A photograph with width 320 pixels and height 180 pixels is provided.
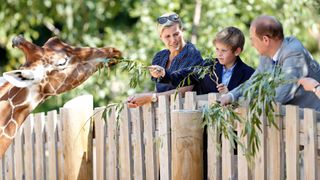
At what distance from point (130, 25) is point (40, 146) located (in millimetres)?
6840

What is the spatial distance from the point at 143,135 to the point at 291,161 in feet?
4.72

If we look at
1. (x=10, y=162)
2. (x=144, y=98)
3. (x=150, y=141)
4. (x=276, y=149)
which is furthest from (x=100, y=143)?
(x=276, y=149)

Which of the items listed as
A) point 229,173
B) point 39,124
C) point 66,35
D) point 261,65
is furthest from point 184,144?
point 66,35

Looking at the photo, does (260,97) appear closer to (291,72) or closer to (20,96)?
(291,72)

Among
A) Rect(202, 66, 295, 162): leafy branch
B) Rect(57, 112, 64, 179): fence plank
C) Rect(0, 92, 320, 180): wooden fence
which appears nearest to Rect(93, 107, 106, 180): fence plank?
Rect(0, 92, 320, 180): wooden fence

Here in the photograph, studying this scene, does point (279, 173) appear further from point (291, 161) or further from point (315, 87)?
point (315, 87)

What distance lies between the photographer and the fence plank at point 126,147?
6047mm

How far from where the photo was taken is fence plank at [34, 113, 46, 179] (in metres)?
6.82

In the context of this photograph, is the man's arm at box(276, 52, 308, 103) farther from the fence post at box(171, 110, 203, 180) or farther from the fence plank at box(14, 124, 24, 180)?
the fence plank at box(14, 124, 24, 180)

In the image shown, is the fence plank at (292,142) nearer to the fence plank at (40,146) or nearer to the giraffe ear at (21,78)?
the giraffe ear at (21,78)

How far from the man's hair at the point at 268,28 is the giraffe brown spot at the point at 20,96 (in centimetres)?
178

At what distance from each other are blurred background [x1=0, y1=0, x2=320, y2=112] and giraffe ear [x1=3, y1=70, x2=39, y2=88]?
9.47 feet

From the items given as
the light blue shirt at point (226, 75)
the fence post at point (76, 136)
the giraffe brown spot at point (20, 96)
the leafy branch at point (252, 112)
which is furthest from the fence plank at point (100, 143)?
the leafy branch at point (252, 112)

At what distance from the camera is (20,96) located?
19.4 feet
